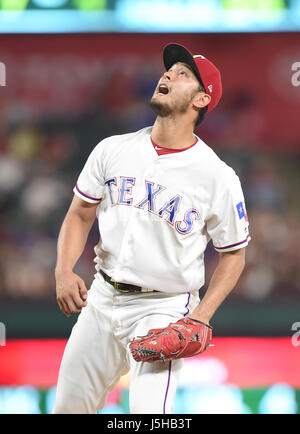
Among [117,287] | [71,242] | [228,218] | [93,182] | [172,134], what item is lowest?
[117,287]

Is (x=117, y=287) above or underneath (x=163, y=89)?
underneath

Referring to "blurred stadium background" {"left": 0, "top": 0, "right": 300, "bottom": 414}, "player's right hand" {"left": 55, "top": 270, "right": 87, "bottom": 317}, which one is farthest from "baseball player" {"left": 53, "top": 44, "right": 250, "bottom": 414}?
"blurred stadium background" {"left": 0, "top": 0, "right": 300, "bottom": 414}

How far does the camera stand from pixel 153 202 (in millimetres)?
2617

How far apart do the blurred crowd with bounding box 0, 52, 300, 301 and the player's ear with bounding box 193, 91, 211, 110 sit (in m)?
3.69

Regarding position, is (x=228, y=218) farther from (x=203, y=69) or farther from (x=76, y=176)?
(x=76, y=176)

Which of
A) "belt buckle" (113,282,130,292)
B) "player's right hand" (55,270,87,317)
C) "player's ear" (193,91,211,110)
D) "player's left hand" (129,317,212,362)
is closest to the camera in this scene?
"player's left hand" (129,317,212,362)

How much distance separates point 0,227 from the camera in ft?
21.9

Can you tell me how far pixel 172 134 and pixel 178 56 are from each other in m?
0.36

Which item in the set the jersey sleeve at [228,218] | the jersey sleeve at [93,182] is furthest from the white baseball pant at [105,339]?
the jersey sleeve at [93,182]

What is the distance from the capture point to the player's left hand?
2.36 metres

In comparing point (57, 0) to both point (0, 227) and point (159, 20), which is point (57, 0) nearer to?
point (159, 20)

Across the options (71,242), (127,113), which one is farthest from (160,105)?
(127,113)

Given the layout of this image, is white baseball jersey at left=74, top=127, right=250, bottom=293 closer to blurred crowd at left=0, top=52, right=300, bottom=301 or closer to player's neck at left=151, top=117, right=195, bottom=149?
player's neck at left=151, top=117, right=195, bottom=149

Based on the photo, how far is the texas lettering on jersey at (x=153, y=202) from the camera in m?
2.58
